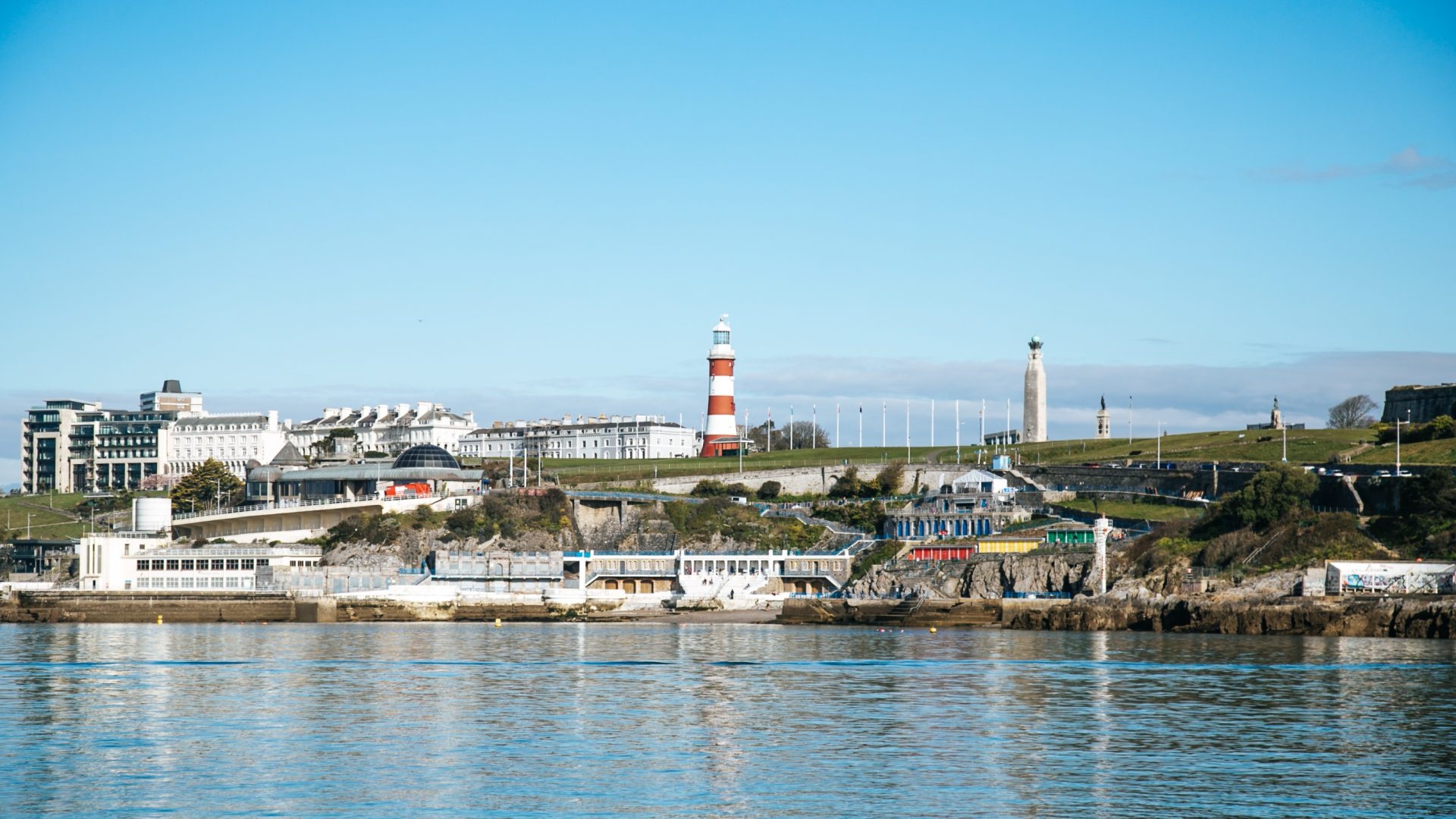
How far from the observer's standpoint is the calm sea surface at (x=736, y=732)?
2900cm

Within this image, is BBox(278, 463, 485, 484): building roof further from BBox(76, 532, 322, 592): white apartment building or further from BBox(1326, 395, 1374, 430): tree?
BBox(1326, 395, 1374, 430): tree

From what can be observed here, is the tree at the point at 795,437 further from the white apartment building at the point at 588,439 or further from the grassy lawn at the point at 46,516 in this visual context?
the grassy lawn at the point at 46,516

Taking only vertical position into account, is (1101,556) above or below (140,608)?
above

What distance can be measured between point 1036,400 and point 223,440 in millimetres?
→ 82425

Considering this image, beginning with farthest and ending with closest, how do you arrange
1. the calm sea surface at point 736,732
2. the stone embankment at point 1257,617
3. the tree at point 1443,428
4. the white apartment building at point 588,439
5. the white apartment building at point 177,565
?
the white apartment building at point 588,439 < the tree at point 1443,428 < the white apartment building at point 177,565 < the stone embankment at point 1257,617 < the calm sea surface at point 736,732

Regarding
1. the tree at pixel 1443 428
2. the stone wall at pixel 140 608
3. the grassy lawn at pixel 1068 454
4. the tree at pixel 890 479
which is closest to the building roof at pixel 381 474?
the grassy lawn at pixel 1068 454

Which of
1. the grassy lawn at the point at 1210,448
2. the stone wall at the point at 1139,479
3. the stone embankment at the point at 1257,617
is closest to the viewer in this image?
the stone embankment at the point at 1257,617

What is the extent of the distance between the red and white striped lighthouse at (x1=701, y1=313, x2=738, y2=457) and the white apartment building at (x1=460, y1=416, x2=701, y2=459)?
17248 millimetres

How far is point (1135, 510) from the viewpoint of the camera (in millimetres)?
100000

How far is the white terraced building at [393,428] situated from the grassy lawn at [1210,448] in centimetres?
6400

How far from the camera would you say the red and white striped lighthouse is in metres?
137

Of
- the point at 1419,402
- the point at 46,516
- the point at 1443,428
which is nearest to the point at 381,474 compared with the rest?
the point at 46,516

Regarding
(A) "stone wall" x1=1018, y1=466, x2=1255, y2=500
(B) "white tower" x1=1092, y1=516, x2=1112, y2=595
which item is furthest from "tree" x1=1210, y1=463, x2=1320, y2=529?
(A) "stone wall" x1=1018, y1=466, x2=1255, y2=500

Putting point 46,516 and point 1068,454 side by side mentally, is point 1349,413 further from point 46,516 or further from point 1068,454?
point 46,516
